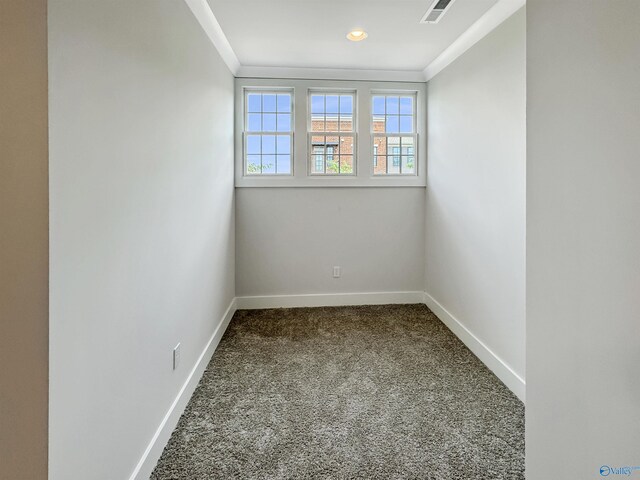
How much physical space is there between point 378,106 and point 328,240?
1639 millimetres

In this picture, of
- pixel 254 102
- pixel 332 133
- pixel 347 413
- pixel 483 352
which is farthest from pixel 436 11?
pixel 347 413

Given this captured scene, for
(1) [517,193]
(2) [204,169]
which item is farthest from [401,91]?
(2) [204,169]

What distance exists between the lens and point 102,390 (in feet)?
4.03

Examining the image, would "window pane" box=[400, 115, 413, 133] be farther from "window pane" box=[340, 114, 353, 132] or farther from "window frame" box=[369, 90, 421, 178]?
"window pane" box=[340, 114, 353, 132]

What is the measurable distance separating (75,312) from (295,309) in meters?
3.01

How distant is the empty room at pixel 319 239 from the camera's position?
0.76 m

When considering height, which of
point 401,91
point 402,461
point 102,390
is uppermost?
point 401,91

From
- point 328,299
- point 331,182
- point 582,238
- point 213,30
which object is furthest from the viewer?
point 328,299

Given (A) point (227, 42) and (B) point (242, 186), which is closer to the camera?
(A) point (227, 42)

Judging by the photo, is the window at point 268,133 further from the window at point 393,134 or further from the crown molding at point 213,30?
the window at point 393,134

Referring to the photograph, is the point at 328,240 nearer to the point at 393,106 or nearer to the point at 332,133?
the point at 332,133

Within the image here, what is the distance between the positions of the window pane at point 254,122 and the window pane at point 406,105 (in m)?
1.63

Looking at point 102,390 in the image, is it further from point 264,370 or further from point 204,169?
point 204,169

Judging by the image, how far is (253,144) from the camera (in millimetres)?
4035
